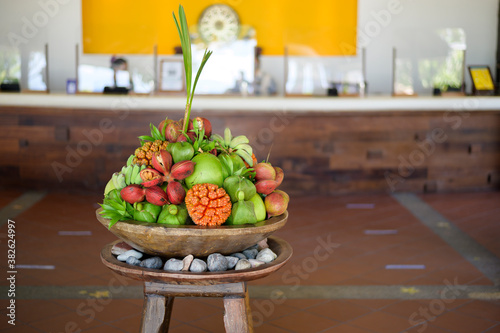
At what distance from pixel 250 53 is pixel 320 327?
20.0 feet

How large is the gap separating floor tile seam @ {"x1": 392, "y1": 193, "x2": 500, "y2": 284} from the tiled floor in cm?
4

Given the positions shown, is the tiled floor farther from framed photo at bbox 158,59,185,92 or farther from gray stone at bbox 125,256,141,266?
framed photo at bbox 158,59,185,92

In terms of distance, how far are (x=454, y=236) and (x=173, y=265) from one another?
11.3 feet

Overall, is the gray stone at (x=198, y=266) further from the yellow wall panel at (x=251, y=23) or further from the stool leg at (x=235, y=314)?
the yellow wall panel at (x=251, y=23)

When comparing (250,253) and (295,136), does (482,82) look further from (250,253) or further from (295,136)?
(250,253)

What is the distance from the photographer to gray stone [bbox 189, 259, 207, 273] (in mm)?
1671

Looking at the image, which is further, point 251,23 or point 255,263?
point 251,23

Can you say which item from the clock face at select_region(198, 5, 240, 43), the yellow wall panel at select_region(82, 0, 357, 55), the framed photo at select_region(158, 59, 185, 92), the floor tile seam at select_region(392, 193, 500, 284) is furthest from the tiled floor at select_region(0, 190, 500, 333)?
the clock face at select_region(198, 5, 240, 43)

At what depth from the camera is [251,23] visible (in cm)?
862

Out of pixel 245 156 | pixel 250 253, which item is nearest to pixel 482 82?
pixel 245 156

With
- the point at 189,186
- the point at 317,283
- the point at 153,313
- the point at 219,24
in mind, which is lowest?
the point at 317,283

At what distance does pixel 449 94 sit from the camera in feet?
21.7

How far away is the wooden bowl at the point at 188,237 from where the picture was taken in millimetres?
1647

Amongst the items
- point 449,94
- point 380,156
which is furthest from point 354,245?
Result: point 449,94
